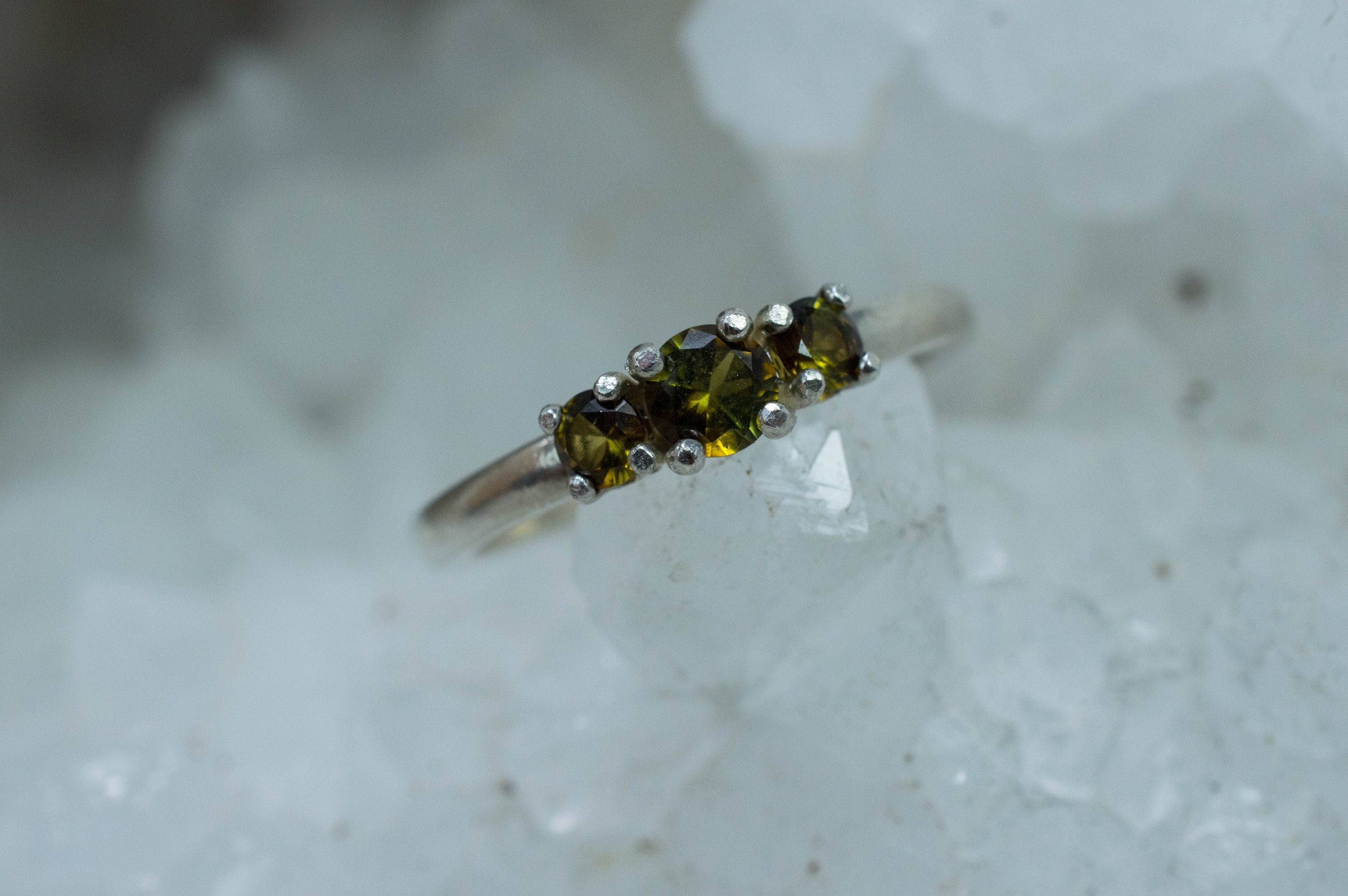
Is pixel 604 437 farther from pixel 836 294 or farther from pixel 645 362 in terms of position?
pixel 836 294

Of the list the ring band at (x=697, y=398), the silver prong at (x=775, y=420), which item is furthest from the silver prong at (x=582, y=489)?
the silver prong at (x=775, y=420)

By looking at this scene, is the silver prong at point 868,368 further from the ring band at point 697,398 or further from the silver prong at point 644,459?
the silver prong at point 644,459

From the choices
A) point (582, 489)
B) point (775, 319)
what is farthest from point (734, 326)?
point (582, 489)

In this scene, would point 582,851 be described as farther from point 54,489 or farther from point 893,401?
point 54,489

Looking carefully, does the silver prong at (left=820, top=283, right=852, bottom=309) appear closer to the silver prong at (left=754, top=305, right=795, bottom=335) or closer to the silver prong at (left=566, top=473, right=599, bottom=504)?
the silver prong at (left=754, top=305, right=795, bottom=335)

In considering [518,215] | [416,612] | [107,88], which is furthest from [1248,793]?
[107,88]

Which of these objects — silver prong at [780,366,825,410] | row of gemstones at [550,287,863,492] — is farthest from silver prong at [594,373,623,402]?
silver prong at [780,366,825,410]

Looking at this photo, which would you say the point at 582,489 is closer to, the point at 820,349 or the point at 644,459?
the point at 644,459
